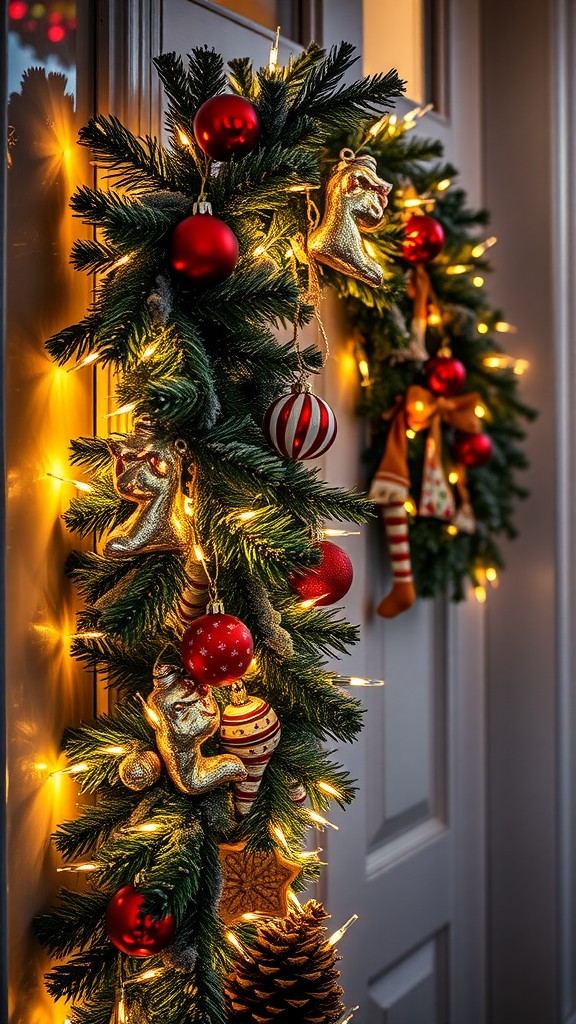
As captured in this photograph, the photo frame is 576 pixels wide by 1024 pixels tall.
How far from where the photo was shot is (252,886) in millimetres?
789

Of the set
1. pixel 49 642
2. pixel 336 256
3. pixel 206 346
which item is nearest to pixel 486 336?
pixel 336 256

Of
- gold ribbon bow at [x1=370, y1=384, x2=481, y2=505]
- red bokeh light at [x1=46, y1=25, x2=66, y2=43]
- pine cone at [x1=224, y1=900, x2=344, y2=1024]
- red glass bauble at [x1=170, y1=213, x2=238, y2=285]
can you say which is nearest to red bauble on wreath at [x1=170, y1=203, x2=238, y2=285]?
red glass bauble at [x1=170, y1=213, x2=238, y2=285]

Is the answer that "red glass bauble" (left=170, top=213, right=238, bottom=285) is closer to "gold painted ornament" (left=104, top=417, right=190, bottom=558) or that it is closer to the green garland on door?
"gold painted ornament" (left=104, top=417, right=190, bottom=558)

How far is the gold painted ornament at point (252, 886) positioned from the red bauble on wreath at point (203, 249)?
493 mm

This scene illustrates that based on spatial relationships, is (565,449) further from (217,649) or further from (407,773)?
(217,649)

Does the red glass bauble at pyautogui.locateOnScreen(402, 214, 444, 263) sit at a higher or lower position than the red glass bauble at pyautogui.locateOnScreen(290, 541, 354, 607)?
higher

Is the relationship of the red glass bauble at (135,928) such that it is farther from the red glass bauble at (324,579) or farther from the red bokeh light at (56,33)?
the red bokeh light at (56,33)

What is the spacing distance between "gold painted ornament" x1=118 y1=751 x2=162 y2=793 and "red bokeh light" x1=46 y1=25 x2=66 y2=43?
621 mm

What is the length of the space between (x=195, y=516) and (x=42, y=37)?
44 centimetres

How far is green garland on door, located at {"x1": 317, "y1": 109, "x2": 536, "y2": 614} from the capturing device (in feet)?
3.43

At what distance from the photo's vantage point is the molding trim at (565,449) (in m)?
1.42

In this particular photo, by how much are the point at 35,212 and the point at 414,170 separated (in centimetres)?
58

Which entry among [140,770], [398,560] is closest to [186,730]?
[140,770]

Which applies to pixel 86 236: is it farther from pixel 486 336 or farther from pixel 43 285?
pixel 486 336
